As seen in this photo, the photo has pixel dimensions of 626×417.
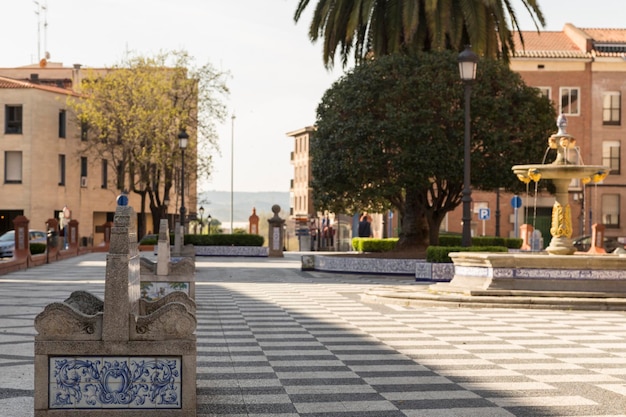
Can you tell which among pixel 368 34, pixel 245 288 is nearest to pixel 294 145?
pixel 368 34

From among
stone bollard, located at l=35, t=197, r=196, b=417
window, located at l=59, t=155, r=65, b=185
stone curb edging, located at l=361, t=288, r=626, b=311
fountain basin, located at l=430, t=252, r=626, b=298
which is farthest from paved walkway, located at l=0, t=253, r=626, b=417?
window, located at l=59, t=155, r=65, b=185

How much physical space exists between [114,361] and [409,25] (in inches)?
1026

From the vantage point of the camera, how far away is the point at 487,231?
205 ft

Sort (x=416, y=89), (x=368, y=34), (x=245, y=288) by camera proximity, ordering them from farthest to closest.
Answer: (x=368, y=34) < (x=416, y=89) < (x=245, y=288)

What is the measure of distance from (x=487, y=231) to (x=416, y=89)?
3238cm

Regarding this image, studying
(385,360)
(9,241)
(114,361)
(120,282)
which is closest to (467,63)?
(385,360)

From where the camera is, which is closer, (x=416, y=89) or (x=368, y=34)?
(x=416, y=89)

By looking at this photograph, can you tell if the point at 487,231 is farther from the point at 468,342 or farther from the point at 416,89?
the point at 468,342

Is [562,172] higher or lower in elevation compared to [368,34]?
lower

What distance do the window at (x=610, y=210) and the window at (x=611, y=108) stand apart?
462 centimetres

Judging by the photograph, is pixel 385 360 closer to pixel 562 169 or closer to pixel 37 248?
pixel 562 169

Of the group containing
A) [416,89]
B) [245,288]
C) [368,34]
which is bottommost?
[245,288]

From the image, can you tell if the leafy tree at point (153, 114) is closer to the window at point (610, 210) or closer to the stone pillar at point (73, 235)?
the stone pillar at point (73, 235)

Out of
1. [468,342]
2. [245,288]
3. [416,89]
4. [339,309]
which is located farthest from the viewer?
[416,89]
